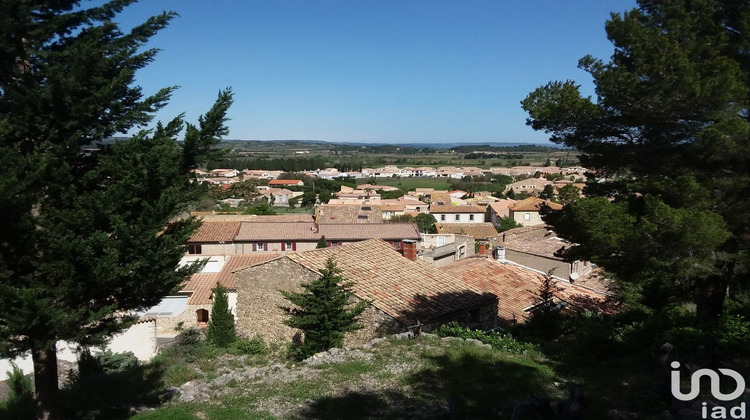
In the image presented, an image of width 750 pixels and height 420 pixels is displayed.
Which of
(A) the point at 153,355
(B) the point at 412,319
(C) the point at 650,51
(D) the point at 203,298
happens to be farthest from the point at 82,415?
(D) the point at 203,298

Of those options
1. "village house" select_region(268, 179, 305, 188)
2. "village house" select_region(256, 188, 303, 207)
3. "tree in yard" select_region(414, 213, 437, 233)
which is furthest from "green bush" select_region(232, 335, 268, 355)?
"village house" select_region(268, 179, 305, 188)

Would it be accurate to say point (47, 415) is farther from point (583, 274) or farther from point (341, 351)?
point (583, 274)

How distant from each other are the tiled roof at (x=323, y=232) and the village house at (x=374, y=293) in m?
23.7

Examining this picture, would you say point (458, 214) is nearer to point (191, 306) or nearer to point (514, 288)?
point (514, 288)

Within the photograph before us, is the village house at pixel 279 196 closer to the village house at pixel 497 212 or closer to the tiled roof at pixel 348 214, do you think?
the tiled roof at pixel 348 214

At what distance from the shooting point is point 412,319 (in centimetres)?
1434

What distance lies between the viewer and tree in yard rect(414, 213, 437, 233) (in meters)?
63.1

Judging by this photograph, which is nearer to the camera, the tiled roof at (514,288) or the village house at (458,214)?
the tiled roof at (514,288)

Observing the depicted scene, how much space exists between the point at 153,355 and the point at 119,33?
1397 centimetres

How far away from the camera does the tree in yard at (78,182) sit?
5.99m

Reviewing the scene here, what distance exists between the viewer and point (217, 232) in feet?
139

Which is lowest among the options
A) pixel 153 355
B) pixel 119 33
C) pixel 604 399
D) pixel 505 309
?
pixel 153 355

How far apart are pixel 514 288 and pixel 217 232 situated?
97.0ft

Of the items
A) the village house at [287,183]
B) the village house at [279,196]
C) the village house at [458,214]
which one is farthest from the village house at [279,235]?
the village house at [287,183]
